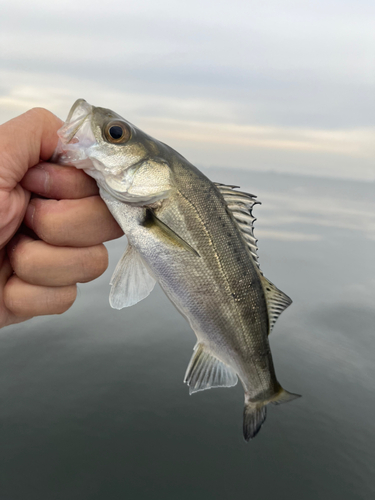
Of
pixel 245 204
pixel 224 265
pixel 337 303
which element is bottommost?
pixel 337 303

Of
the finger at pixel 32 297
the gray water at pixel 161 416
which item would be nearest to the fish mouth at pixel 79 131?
the finger at pixel 32 297

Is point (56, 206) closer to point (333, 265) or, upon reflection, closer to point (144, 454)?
point (144, 454)

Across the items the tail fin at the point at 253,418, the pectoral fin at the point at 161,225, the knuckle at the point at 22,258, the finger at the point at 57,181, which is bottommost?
the tail fin at the point at 253,418

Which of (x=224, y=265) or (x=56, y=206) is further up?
(x=56, y=206)

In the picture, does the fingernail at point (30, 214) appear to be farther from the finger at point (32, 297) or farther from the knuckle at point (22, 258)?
the finger at point (32, 297)

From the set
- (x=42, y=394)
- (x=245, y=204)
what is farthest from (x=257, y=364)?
(x=42, y=394)

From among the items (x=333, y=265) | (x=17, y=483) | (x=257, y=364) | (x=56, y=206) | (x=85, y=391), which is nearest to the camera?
(x=56, y=206)

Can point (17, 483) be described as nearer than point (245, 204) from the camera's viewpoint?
No

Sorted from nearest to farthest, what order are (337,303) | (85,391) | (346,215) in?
(85,391) < (337,303) < (346,215)
